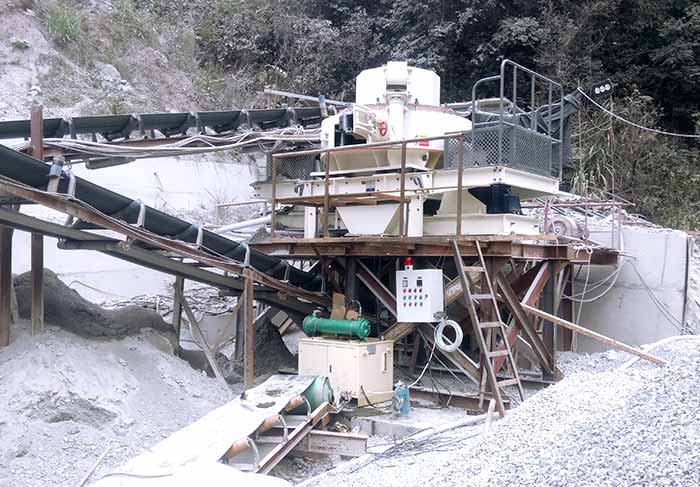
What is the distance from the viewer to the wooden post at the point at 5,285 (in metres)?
7.64

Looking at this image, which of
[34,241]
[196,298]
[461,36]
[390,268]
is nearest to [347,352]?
[390,268]

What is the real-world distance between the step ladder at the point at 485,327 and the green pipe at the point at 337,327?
1351 mm

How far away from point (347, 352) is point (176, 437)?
267 centimetres

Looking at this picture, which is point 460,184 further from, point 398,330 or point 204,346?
point 204,346

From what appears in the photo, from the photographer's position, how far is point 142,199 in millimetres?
13609

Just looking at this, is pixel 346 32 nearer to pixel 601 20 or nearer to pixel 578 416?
pixel 601 20

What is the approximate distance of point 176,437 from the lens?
6398 millimetres

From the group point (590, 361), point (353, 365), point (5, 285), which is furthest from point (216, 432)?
point (590, 361)

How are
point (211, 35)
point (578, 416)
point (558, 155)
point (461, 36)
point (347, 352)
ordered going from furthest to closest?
point (211, 35) → point (461, 36) → point (558, 155) → point (347, 352) → point (578, 416)

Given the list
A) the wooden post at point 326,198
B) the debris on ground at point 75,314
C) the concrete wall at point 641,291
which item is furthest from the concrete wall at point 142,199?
the concrete wall at point 641,291

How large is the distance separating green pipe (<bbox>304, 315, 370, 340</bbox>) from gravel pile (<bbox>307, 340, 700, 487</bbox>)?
2171 mm

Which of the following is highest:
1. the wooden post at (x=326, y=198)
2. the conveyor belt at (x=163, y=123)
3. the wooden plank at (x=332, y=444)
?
the conveyor belt at (x=163, y=123)

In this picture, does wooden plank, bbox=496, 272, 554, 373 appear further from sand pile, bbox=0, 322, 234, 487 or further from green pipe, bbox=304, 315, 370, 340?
sand pile, bbox=0, 322, 234, 487

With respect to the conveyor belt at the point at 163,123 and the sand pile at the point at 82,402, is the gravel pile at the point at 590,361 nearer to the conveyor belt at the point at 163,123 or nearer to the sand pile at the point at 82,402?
the sand pile at the point at 82,402
